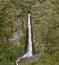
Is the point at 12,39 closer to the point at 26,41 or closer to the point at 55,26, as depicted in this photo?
the point at 26,41

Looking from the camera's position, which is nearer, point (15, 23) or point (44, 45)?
point (44, 45)

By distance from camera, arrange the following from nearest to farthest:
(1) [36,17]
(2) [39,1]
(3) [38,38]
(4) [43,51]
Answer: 1. (4) [43,51]
2. (3) [38,38]
3. (1) [36,17]
4. (2) [39,1]

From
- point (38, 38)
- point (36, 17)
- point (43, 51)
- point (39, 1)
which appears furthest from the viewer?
point (39, 1)

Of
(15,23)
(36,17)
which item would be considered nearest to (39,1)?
(36,17)

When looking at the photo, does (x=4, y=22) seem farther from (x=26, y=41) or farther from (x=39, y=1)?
(x=39, y=1)

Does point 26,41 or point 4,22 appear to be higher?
point 4,22

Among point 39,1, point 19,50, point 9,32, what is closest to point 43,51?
point 19,50
